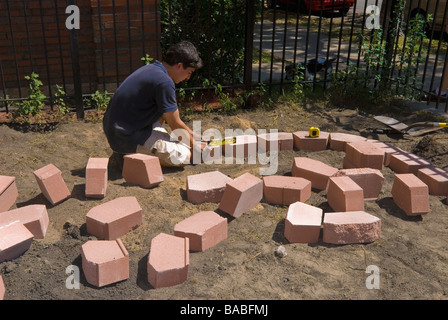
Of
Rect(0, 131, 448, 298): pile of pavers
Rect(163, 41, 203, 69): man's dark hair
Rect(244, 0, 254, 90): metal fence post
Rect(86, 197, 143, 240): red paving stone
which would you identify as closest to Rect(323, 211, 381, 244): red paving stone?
Rect(0, 131, 448, 298): pile of pavers

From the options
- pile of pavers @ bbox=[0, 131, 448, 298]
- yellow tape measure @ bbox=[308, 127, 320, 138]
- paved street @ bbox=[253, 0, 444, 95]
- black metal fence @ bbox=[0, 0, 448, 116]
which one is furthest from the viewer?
paved street @ bbox=[253, 0, 444, 95]

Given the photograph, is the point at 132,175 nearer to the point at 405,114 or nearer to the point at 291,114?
the point at 291,114

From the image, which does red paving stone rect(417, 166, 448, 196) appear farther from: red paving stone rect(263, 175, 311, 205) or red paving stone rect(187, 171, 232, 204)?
red paving stone rect(187, 171, 232, 204)

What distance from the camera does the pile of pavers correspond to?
3.26 meters

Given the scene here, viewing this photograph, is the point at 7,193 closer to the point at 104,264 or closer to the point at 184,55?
the point at 104,264

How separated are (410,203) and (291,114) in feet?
8.35

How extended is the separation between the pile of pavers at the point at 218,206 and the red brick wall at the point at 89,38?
2693 mm

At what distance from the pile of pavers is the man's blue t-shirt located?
41 centimetres

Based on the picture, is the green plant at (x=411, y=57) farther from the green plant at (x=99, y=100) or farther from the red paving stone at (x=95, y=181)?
the red paving stone at (x=95, y=181)

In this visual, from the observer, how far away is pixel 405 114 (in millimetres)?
6477

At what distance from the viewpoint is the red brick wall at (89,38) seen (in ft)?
21.6

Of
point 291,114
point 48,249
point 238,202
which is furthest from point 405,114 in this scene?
point 48,249

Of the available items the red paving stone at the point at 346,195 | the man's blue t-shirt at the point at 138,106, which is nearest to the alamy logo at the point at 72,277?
the man's blue t-shirt at the point at 138,106

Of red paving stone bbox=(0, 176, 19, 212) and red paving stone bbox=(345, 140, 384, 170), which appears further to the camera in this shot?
red paving stone bbox=(345, 140, 384, 170)
